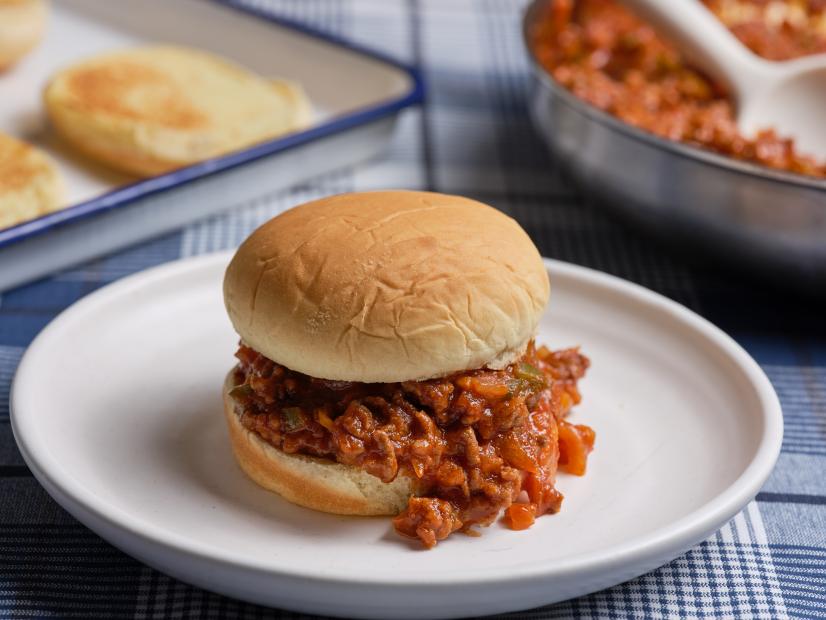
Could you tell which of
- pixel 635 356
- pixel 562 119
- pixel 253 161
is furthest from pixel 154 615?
pixel 562 119

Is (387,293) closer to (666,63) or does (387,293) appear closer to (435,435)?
(435,435)

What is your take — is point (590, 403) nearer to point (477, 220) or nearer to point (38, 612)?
point (477, 220)

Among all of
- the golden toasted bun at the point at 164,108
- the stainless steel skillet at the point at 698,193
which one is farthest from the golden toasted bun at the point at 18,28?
the stainless steel skillet at the point at 698,193

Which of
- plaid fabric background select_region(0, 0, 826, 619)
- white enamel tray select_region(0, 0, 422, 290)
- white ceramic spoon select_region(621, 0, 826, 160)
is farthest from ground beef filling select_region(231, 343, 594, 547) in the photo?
white ceramic spoon select_region(621, 0, 826, 160)

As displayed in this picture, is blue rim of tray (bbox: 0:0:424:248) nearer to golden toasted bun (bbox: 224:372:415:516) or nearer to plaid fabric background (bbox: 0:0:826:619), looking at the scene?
plaid fabric background (bbox: 0:0:826:619)

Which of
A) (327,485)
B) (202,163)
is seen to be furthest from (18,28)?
(327,485)

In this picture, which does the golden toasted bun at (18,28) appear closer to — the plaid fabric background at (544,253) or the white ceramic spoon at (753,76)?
the plaid fabric background at (544,253)
